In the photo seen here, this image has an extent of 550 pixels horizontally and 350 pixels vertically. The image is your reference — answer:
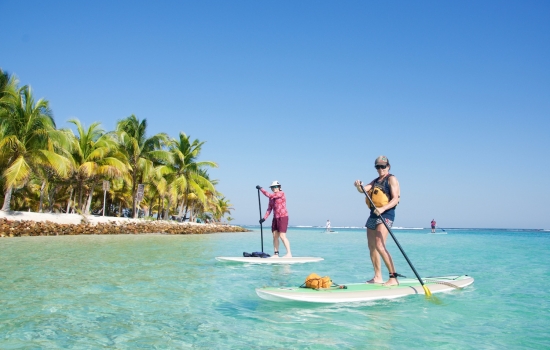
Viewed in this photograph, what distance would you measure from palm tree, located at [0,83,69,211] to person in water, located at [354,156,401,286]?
22.0 meters

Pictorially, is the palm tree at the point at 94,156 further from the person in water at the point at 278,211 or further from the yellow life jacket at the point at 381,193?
the yellow life jacket at the point at 381,193

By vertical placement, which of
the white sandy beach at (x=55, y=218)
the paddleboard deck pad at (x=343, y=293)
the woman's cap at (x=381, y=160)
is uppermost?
the woman's cap at (x=381, y=160)

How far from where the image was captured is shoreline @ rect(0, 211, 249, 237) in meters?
21.8

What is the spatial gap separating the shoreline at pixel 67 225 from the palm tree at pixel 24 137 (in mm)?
1728

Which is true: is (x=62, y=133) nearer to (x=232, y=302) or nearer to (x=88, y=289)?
(x=88, y=289)

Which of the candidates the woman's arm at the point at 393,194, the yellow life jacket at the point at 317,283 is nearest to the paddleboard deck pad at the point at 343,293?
the yellow life jacket at the point at 317,283

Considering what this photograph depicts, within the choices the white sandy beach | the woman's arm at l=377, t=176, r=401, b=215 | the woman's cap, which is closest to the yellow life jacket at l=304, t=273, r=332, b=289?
the woman's arm at l=377, t=176, r=401, b=215

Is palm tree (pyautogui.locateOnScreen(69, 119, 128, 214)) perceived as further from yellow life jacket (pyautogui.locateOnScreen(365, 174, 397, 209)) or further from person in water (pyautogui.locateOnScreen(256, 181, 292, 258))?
yellow life jacket (pyautogui.locateOnScreen(365, 174, 397, 209))

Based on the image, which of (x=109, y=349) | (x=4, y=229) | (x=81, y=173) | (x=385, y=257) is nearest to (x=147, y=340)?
(x=109, y=349)

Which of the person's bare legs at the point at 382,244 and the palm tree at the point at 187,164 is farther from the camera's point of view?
the palm tree at the point at 187,164

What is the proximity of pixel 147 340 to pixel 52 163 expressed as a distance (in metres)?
23.1

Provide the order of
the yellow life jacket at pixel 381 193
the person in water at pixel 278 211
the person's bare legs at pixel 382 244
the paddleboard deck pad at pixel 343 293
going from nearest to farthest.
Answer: the paddleboard deck pad at pixel 343 293, the person's bare legs at pixel 382 244, the yellow life jacket at pixel 381 193, the person in water at pixel 278 211

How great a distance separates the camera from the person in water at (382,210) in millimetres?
6242

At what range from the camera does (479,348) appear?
388cm
